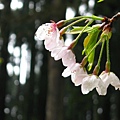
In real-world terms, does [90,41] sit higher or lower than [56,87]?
higher

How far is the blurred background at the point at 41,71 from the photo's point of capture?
5.88m

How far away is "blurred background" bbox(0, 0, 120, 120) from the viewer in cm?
588

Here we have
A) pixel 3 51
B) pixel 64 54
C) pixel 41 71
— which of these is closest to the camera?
pixel 64 54

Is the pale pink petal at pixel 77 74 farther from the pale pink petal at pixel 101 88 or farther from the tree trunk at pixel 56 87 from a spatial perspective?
the tree trunk at pixel 56 87

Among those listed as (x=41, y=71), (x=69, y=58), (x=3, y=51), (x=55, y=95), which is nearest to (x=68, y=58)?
(x=69, y=58)

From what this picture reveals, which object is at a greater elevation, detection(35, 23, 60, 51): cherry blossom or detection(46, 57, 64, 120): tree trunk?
detection(35, 23, 60, 51): cherry blossom

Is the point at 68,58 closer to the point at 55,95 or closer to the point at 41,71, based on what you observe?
the point at 55,95

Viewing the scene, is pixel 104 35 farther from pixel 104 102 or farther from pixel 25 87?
pixel 25 87

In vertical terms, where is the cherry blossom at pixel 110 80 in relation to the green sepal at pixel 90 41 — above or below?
below

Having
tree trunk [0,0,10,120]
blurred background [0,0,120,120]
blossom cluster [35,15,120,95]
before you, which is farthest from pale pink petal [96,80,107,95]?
tree trunk [0,0,10,120]

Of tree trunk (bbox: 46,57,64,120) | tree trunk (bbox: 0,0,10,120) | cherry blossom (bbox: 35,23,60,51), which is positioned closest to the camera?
cherry blossom (bbox: 35,23,60,51)

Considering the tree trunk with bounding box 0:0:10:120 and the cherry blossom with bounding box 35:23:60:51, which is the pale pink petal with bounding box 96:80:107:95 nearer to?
the cherry blossom with bounding box 35:23:60:51

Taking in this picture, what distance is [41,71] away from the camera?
9.58 meters

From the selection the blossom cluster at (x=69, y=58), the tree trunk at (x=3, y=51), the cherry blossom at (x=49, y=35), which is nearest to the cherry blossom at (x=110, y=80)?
the blossom cluster at (x=69, y=58)
